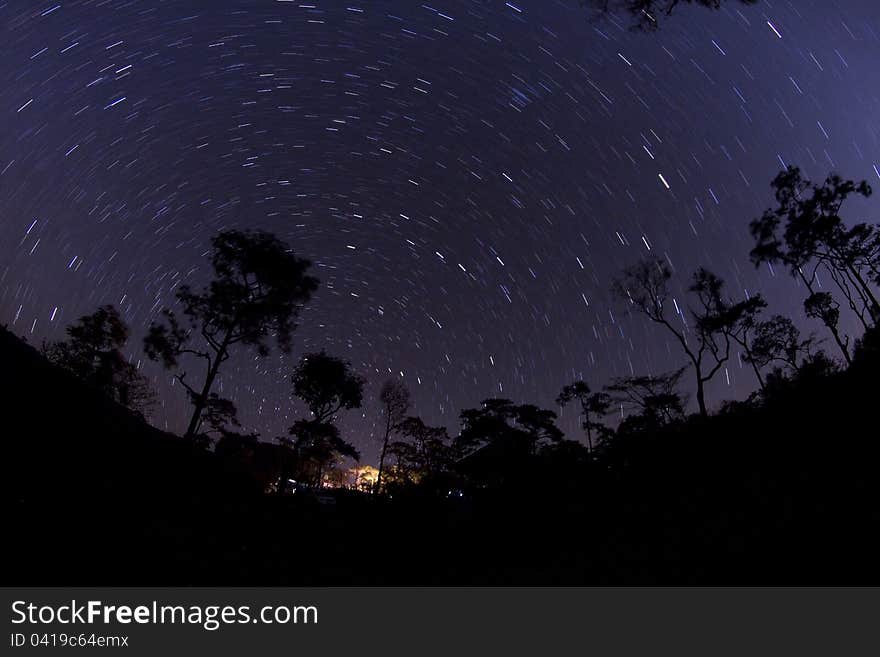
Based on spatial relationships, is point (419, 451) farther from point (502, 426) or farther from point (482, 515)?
point (482, 515)

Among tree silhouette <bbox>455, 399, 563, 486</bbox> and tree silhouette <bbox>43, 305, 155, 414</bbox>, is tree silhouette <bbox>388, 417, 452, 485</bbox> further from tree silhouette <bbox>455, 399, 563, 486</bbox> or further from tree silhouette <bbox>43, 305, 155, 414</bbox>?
tree silhouette <bbox>43, 305, 155, 414</bbox>

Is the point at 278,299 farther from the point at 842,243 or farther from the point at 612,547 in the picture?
the point at 842,243

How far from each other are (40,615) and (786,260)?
38273 mm

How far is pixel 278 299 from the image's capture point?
24.6m

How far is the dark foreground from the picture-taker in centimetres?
464

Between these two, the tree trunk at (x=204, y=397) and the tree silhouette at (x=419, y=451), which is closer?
the tree trunk at (x=204, y=397)

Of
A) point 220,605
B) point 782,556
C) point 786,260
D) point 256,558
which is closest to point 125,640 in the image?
point 220,605

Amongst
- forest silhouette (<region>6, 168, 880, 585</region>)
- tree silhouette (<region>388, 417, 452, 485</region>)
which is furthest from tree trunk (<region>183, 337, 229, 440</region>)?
tree silhouette (<region>388, 417, 452, 485</region>)

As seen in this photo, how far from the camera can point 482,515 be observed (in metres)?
11.9

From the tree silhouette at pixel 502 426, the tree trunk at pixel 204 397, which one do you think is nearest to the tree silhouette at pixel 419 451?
the tree silhouette at pixel 502 426

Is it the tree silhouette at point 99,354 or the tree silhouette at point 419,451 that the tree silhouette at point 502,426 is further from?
the tree silhouette at point 99,354

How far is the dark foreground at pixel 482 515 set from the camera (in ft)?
15.2

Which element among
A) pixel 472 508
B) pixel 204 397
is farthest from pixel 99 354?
pixel 472 508

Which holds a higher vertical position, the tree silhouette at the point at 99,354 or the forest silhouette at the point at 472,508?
the tree silhouette at the point at 99,354
